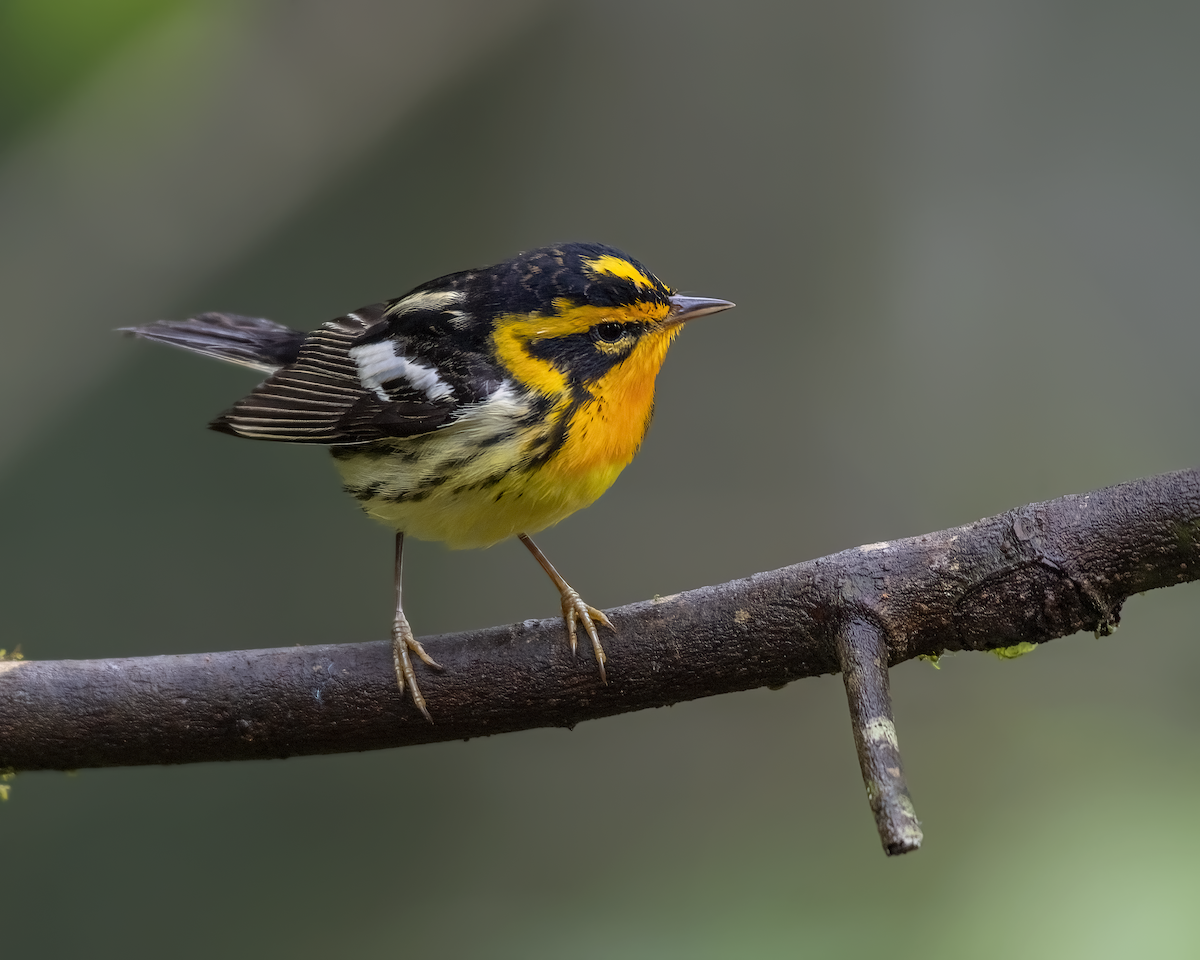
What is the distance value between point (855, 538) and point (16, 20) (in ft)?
14.2

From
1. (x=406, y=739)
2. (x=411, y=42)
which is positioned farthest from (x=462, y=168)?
(x=406, y=739)

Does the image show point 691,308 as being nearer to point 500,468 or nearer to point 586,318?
point 586,318

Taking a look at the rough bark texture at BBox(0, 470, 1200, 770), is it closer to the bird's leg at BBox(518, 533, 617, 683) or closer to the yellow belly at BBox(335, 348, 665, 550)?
the bird's leg at BBox(518, 533, 617, 683)

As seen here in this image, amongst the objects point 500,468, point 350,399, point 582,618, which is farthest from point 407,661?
point 350,399

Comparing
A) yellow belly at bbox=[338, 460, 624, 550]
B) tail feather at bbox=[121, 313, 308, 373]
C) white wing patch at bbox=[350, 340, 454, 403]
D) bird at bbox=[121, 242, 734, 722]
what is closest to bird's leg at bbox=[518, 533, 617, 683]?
bird at bbox=[121, 242, 734, 722]

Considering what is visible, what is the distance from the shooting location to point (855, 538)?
18.8ft

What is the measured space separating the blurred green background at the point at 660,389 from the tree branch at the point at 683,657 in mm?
2015

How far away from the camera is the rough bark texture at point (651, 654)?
2.17 meters

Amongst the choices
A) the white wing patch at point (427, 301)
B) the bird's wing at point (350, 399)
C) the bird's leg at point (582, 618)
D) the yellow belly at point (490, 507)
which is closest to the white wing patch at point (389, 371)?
the bird's wing at point (350, 399)

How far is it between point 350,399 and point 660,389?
2805 millimetres

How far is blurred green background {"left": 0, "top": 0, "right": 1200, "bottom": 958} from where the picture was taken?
4824 millimetres

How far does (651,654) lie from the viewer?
2.56m

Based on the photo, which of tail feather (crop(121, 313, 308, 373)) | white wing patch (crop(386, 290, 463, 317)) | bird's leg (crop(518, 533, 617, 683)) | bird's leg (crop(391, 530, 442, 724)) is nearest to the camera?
bird's leg (crop(518, 533, 617, 683))

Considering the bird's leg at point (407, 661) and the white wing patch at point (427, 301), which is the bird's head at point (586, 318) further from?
the bird's leg at point (407, 661)
